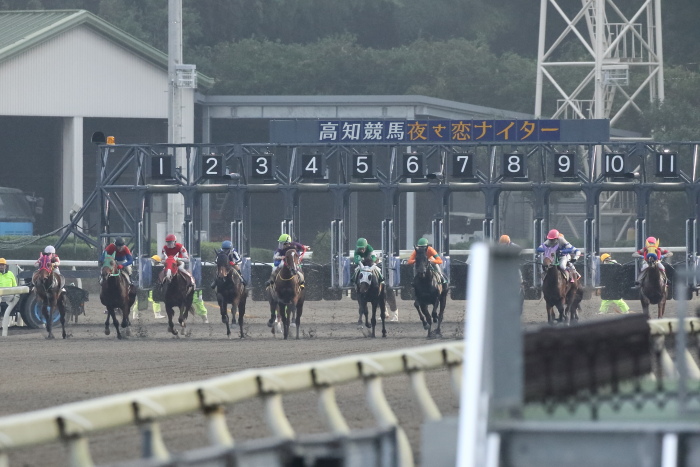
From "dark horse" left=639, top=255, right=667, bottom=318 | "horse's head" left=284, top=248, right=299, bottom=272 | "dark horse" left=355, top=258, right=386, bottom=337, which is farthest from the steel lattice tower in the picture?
"horse's head" left=284, top=248, right=299, bottom=272

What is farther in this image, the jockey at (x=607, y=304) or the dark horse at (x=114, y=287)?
the jockey at (x=607, y=304)

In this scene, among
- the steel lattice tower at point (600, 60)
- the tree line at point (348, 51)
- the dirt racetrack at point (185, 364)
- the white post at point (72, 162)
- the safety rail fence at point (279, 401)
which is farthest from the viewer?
the tree line at point (348, 51)

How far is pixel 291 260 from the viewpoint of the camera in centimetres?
1975

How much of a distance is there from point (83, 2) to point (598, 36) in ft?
86.3

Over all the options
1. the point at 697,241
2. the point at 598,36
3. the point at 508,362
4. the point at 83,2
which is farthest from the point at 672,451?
the point at 83,2

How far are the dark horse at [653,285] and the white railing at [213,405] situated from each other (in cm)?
1368

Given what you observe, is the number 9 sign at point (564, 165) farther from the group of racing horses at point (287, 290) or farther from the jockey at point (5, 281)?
the jockey at point (5, 281)

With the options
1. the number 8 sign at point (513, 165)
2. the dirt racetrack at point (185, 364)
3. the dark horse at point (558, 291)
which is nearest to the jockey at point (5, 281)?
the dirt racetrack at point (185, 364)

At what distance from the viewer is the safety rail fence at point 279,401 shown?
5230 millimetres

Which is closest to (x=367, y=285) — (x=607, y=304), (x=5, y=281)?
(x=5, y=281)

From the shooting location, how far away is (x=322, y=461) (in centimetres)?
557

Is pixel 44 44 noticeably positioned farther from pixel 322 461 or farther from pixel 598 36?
pixel 322 461

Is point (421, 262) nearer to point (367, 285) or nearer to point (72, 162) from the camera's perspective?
point (367, 285)

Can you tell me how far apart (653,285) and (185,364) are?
8.62 m
